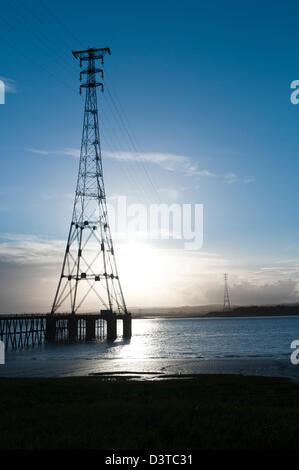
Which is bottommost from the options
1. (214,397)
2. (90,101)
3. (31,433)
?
(214,397)

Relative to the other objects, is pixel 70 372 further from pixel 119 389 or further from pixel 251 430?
pixel 251 430

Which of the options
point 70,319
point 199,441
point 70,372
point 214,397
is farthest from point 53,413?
point 70,319

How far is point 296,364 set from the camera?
131 feet

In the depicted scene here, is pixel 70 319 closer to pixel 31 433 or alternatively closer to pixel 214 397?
pixel 214 397

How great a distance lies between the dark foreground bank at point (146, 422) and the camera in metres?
9.88

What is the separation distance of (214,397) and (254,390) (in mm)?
4328

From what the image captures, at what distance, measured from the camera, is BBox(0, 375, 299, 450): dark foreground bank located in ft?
32.4

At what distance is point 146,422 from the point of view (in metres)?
12.2

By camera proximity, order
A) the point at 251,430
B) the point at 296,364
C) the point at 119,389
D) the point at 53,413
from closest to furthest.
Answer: the point at 251,430 → the point at 53,413 → the point at 119,389 → the point at 296,364
